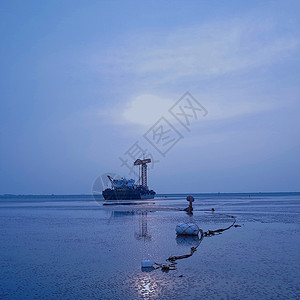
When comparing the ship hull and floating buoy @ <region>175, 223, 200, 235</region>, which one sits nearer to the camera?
floating buoy @ <region>175, 223, 200, 235</region>

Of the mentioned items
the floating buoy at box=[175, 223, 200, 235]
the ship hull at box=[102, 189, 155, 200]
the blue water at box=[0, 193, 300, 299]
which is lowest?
the blue water at box=[0, 193, 300, 299]

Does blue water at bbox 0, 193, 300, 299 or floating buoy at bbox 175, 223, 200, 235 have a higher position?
floating buoy at bbox 175, 223, 200, 235

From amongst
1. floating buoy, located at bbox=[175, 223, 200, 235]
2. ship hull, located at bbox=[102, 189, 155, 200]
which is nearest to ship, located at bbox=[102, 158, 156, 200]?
ship hull, located at bbox=[102, 189, 155, 200]

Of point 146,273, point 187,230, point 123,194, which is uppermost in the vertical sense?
point 123,194

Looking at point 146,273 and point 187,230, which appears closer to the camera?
point 146,273

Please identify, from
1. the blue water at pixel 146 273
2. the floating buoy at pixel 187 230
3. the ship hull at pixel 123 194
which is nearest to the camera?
the blue water at pixel 146 273

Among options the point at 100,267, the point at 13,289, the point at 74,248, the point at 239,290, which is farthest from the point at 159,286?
the point at 74,248

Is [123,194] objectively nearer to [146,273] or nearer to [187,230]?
[187,230]

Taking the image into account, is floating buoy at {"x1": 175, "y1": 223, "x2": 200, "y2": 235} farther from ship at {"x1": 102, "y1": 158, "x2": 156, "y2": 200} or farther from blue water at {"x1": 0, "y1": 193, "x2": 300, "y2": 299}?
ship at {"x1": 102, "y1": 158, "x2": 156, "y2": 200}

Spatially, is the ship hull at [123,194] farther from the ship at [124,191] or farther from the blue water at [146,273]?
the blue water at [146,273]

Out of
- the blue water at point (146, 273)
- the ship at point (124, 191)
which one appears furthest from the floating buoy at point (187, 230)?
the ship at point (124, 191)

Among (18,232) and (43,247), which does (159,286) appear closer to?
(43,247)

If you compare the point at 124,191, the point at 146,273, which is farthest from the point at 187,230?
A: the point at 124,191

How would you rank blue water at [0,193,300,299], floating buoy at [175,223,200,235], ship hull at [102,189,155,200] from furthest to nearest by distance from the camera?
Result: 1. ship hull at [102,189,155,200]
2. floating buoy at [175,223,200,235]
3. blue water at [0,193,300,299]
